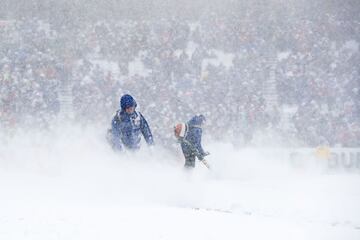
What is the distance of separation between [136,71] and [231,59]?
352cm

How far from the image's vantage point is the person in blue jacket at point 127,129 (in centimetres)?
975

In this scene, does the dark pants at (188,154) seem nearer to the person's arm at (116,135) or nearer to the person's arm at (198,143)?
the person's arm at (198,143)

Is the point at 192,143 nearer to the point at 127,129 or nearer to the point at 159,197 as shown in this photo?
the point at 127,129

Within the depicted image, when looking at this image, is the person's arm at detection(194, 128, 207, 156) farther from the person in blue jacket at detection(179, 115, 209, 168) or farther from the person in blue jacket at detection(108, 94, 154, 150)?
the person in blue jacket at detection(108, 94, 154, 150)

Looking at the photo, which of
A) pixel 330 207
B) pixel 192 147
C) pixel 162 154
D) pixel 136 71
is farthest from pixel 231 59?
pixel 330 207

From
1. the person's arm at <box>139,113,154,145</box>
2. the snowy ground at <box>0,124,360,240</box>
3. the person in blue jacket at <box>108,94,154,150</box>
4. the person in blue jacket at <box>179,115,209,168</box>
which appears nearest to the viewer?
the snowy ground at <box>0,124,360,240</box>

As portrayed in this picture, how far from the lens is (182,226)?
5.89 meters

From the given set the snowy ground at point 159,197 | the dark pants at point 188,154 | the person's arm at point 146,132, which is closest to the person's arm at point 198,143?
the dark pants at point 188,154

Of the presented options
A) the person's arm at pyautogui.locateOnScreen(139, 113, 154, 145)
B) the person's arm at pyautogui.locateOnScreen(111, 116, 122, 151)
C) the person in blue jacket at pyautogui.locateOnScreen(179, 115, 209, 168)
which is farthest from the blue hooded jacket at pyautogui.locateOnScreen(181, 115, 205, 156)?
the person's arm at pyautogui.locateOnScreen(111, 116, 122, 151)

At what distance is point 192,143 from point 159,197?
238 cm

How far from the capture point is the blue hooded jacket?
10820 mm

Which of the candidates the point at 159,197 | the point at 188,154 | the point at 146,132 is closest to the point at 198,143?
the point at 188,154

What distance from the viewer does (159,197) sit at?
28.5 feet

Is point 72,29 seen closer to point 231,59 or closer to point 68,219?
point 231,59
